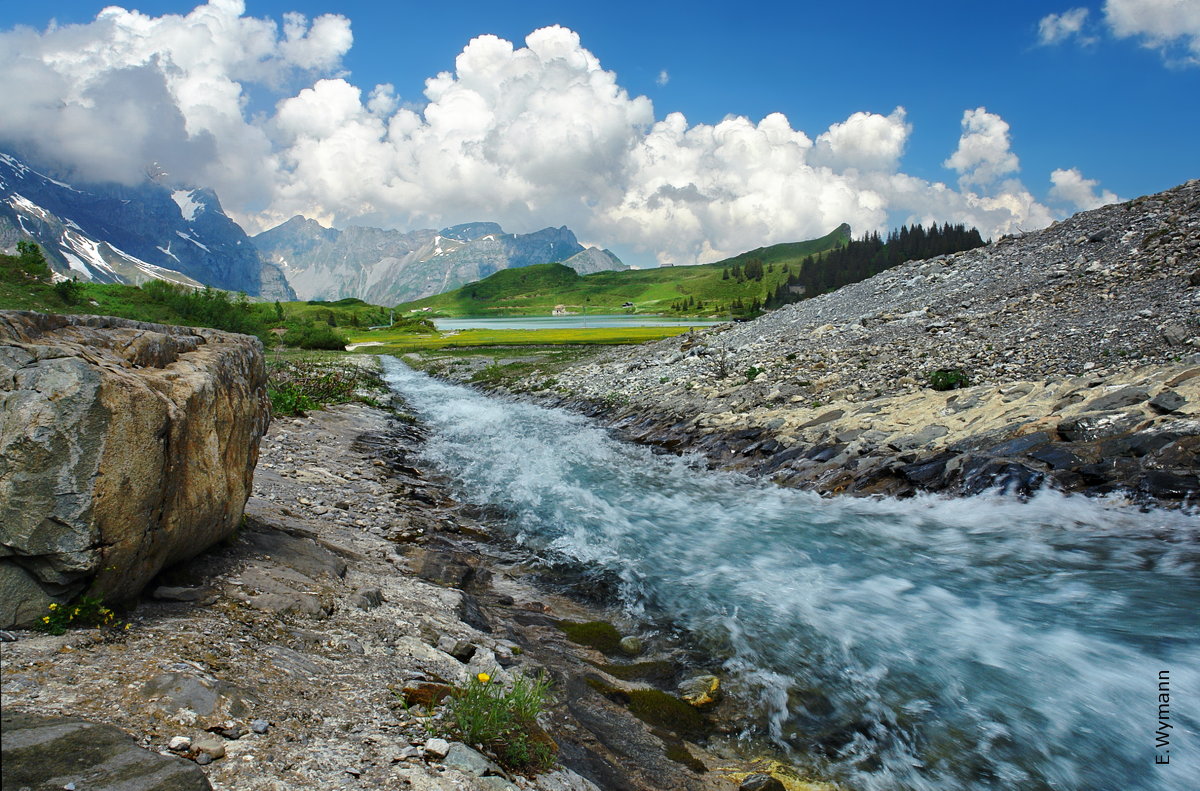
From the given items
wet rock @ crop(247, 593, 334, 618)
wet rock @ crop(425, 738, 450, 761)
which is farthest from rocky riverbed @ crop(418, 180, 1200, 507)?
wet rock @ crop(425, 738, 450, 761)

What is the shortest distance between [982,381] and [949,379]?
967mm

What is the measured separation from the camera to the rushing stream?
262 inches

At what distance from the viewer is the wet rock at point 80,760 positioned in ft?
10.9

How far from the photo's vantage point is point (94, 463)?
5.22 metres

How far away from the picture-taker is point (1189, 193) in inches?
1209

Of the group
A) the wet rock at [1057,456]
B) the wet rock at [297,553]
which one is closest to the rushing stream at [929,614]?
the wet rock at [1057,456]

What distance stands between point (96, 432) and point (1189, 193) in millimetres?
44600

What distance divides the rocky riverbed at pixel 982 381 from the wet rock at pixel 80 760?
15.1 m

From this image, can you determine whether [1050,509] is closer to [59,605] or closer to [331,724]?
[331,724]

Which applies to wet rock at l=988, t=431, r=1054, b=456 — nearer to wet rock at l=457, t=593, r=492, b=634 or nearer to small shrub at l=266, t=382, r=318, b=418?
wet rock at l=457, t=593, r=492, b=634

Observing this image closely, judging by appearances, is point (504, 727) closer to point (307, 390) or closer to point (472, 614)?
point (472, 614)

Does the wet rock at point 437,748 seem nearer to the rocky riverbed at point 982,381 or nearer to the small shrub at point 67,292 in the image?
the rocky riverbed at point 982,381

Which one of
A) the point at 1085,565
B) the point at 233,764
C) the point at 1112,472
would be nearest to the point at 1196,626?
the point at 1085,565

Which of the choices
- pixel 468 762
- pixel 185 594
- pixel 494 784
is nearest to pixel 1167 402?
pixel 494 784
